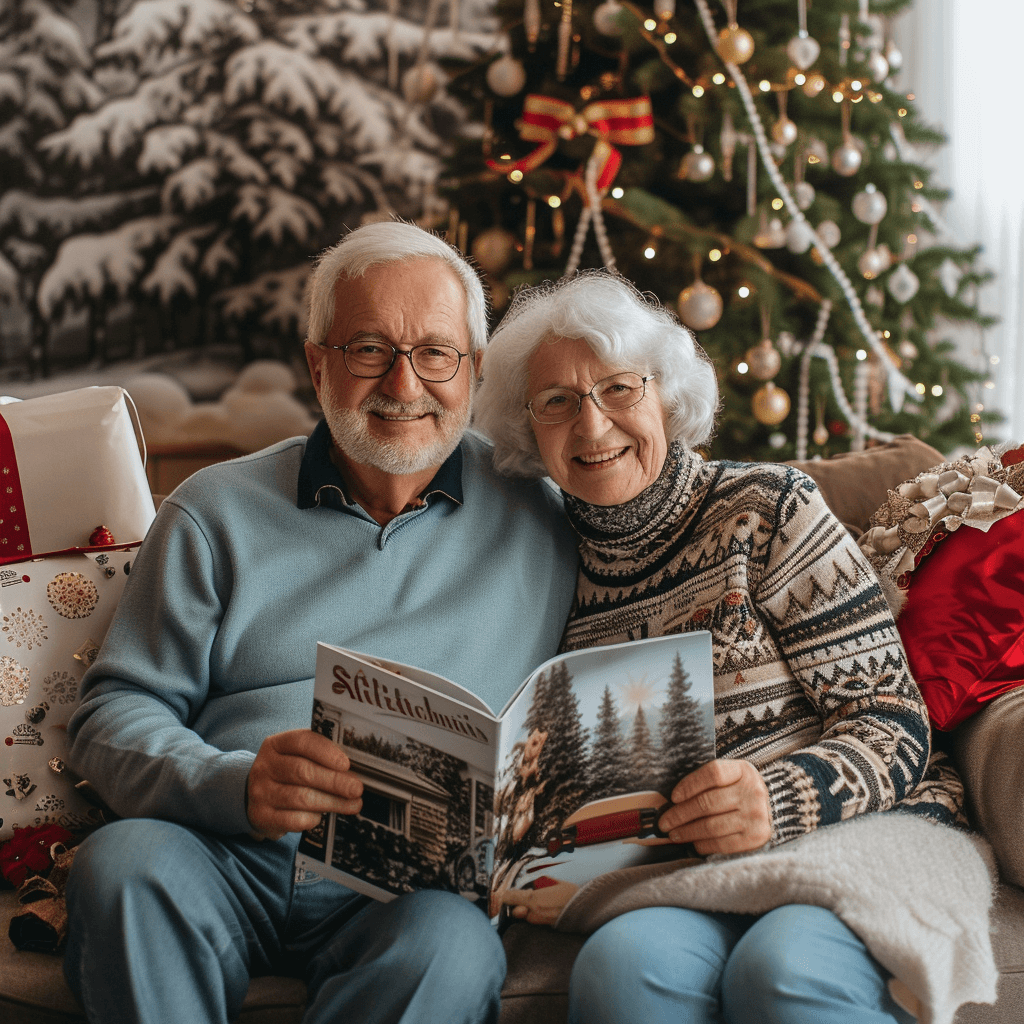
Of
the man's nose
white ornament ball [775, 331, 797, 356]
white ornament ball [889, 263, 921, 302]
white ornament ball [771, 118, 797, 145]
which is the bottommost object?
white ornament ball [775, 331, 797, 356]

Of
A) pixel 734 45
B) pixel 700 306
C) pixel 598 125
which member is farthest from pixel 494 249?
pixel 734 45

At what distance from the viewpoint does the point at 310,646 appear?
4.18 ft

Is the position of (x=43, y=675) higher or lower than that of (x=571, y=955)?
higher

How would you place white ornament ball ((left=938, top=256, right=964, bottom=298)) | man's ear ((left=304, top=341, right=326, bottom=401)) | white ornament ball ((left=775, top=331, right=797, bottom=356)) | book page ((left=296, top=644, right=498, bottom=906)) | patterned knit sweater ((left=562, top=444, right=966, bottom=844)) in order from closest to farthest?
book page ((left=296, top=644, right=498, bottom=906)) < patterned knit sweater ((left=562, top=444, right=966, bottom=844)) < man's ear ((left=304, top=341, right=326, bottom=401)) < white ornament ball ((left=775, top=331, right=797, bottom=356)) < white ornament ball ((left=938, top=256, right=964, bottom=298))

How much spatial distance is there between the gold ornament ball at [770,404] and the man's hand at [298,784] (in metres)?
2.23

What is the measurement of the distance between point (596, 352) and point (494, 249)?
6.15 ft

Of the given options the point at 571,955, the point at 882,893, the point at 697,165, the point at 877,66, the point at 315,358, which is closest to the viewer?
the point at 882,893

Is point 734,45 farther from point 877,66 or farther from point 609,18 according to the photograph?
point 877,66

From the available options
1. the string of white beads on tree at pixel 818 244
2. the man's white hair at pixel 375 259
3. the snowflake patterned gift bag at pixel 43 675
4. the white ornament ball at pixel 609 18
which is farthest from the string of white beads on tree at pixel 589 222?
the snowflake patterned gift bag at pixel 43 675

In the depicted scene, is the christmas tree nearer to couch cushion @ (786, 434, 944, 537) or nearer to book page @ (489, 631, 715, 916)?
couch cushion @ (786, 434, 944, 537)

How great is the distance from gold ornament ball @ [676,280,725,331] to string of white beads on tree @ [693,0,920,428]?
398 mm

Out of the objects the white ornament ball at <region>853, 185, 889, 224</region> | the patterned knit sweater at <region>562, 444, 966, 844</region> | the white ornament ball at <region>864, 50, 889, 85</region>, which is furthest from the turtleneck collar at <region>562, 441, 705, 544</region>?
the white ornament ball at <region>864, 50, 889, 85</region>

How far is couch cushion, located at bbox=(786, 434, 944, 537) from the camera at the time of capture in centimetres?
170

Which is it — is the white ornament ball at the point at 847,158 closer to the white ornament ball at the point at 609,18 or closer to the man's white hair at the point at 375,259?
the white ornament ball at the point at 609,18
